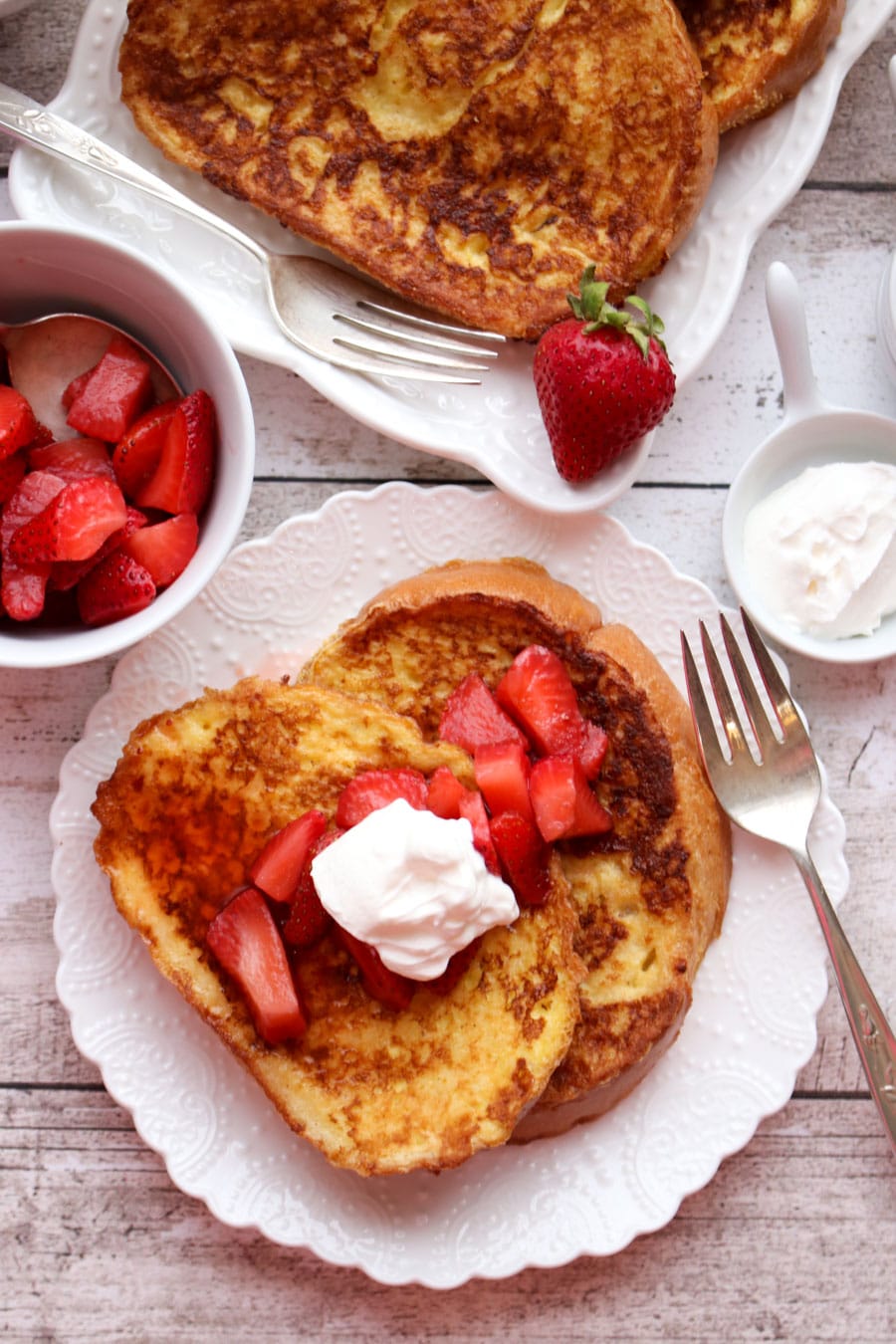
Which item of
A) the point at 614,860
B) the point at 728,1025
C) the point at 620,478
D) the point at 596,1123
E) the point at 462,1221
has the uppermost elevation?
the point at 620,478

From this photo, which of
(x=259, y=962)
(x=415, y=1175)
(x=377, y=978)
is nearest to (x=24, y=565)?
(x=259, y=962)

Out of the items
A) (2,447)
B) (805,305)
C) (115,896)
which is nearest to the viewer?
(2,447)

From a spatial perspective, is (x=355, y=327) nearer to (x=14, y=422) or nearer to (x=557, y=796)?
(x=14, y=422)

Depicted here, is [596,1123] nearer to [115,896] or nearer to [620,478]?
[115,896]

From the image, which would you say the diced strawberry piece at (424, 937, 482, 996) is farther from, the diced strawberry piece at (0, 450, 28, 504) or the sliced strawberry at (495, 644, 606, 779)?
the diced strawberry piece at (0, 450, 28, 504)

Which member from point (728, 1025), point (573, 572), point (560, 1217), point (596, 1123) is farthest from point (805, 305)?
point (560, 1217)

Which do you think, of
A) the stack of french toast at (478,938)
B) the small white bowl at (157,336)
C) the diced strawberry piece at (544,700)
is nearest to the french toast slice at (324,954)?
the stack of french toast at (478,938)
